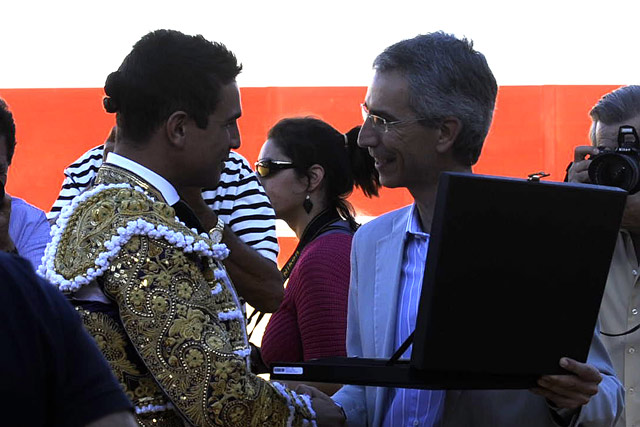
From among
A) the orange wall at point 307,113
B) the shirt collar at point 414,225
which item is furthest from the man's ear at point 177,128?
the orange wall at point 307,113

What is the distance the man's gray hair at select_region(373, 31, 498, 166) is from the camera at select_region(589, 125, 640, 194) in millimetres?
545

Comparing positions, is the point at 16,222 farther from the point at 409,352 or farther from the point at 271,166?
the point at 409,352

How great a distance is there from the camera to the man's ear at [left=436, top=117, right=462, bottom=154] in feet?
7.43

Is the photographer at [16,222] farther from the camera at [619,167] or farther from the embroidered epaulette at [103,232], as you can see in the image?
the camera at [619,167]

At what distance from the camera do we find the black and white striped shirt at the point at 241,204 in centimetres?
280

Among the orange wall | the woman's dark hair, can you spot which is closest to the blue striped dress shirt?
the woman's dark hair

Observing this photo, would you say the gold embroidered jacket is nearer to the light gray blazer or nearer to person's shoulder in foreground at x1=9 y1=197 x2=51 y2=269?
the light gray blazer

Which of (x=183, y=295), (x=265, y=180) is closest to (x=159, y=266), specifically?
(x=183, y=295)

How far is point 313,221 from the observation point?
10.6 feet

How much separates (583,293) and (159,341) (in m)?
0.77

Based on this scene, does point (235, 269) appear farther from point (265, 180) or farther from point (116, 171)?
point (265, 180)

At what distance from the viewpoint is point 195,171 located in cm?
207

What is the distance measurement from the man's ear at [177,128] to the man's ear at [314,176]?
1.27 m

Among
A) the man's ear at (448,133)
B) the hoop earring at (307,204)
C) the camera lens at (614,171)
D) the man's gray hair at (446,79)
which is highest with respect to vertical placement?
the man's gray hair at (446,79)
